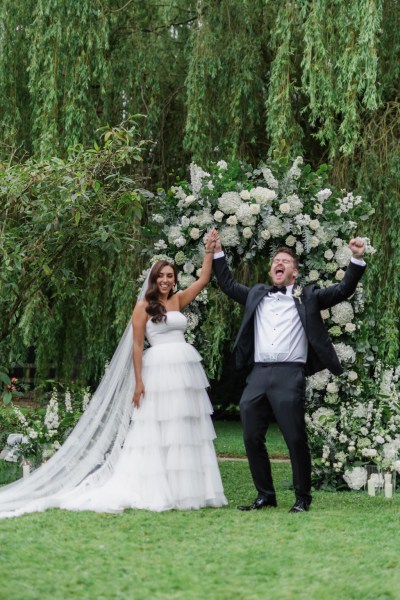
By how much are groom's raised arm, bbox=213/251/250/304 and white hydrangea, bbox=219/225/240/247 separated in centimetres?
57

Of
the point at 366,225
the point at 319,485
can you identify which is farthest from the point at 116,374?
the point at 366,225

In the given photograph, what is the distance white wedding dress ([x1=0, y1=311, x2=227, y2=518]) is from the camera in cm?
658

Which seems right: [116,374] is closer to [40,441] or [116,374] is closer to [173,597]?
[40,441]

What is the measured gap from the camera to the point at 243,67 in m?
10.6

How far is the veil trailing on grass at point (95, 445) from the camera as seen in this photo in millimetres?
6887

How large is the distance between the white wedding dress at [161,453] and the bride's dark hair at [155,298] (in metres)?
0.06

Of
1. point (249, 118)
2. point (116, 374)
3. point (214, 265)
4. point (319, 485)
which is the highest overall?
point (249, 118)

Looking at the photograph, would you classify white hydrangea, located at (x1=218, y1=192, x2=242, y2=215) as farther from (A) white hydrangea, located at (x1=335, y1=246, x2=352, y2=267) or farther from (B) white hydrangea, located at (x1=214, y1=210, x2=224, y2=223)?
(A) white hydrangea, located at (x1=335, y1=246, x2=352, y2=267)

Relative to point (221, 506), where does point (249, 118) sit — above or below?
above

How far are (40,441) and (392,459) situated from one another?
119 inches

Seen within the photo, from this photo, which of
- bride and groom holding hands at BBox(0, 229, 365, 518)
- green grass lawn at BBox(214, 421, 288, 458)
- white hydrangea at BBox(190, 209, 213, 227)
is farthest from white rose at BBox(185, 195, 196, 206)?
green grass lawn at BBox(214, 421, 288, 458)

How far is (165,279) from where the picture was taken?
7.09m

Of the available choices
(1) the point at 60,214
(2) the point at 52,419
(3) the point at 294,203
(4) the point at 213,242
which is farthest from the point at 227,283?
(2) the point at 52,419

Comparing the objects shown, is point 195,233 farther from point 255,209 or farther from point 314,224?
point 314,224
